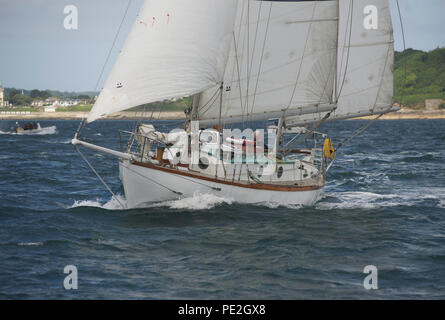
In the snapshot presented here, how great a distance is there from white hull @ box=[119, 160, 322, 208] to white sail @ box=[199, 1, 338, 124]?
2.56m

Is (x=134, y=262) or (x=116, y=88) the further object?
(x=116, y=88)

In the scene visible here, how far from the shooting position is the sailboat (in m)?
17.4

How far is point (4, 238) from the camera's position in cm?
1627

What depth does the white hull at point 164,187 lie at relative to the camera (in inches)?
745

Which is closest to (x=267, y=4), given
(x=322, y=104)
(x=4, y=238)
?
(x=322, y=104)

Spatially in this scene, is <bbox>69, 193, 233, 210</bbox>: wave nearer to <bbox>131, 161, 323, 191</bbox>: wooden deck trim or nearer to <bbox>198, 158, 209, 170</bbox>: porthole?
<bbox>131, 161, 323, 191</bbox>: wooden deck trim

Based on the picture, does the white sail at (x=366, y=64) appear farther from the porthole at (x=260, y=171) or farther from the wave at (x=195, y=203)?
the wave at (x=195, y=203)

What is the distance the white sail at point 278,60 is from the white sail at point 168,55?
1876 millimetres

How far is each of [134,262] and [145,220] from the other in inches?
164

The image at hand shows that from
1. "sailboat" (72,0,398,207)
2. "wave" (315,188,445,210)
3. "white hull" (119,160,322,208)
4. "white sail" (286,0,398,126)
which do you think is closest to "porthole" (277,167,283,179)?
"sailboat" (72,0,398,207)

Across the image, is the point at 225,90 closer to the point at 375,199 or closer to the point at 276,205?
the point at 276,205

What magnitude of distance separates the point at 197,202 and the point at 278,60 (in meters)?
6.13
